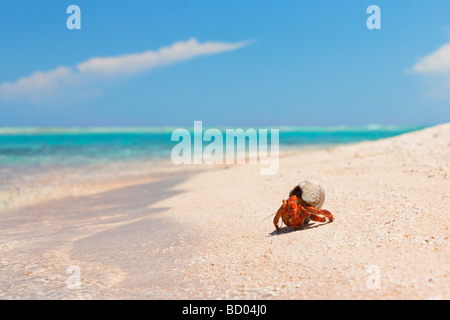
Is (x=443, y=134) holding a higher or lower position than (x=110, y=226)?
higher

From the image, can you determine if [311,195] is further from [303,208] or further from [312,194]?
[303,208]

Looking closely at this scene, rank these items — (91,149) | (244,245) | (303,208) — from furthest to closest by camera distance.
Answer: (91,149), (303,208), (244,245)

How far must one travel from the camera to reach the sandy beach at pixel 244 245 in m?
4.02

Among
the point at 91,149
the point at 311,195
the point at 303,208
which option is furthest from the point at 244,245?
the point at 91,149

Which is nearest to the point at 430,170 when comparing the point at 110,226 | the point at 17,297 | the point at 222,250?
the point at 222,250

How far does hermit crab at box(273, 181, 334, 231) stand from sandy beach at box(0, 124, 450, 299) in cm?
18

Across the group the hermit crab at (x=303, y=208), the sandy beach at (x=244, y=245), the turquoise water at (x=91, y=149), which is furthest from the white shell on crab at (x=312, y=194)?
the turquoise water at (x=91, y=149)

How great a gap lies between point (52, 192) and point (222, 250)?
8885 mm

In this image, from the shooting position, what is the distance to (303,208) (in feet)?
18.9

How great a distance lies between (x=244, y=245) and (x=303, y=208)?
3.53ft

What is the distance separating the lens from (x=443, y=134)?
612 inches

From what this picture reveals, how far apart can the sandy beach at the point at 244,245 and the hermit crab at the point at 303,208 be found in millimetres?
177

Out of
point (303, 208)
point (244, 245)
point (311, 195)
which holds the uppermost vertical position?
point (311, 195)
